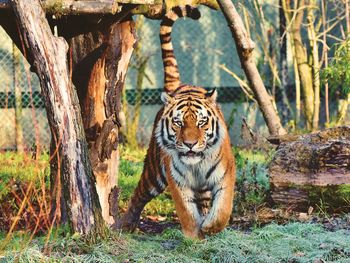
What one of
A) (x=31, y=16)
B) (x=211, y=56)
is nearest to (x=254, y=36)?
(x=211, y=56)

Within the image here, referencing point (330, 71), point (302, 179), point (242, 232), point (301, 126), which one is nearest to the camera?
point (242, 232)

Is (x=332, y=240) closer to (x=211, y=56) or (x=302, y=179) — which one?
(x=302, y=179)

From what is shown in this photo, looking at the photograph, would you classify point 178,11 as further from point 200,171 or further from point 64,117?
point 64,117

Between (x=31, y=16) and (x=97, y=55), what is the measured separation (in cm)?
109

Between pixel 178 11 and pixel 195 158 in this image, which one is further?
pixel 178 11

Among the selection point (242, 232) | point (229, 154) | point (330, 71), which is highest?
point (330, 71)

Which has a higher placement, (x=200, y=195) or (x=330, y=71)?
(x=330, y=71)

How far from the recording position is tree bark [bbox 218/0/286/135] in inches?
306

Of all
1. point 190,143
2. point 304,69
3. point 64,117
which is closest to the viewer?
point 64,117

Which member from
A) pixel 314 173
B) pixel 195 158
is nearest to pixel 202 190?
pixel 195 158

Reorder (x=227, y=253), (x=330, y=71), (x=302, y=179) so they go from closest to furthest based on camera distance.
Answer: (x=227, y=253) < (x=302, y=179) < (x=330, y=71)

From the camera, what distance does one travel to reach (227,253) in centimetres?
570

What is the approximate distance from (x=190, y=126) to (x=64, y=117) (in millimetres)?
1046

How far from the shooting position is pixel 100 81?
679cm
